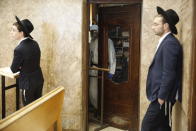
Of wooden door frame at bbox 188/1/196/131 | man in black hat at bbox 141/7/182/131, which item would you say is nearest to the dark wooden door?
man in black hat at bbox 141/7/182/131

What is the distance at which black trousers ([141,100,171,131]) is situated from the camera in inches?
96.0

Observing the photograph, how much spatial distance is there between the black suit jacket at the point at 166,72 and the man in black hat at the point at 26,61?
1397 millimetres

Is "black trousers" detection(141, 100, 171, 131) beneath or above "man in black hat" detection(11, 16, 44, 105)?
beneath

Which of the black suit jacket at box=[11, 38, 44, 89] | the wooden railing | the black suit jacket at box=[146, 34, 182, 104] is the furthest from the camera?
the black suit jacket at box=[11, 38, 44, 89]

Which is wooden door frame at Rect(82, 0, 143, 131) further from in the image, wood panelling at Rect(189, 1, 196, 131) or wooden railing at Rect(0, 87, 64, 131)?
wooden railing at Rect(0, 87, 64, 131)

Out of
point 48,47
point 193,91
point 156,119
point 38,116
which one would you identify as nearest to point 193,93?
point 193,91

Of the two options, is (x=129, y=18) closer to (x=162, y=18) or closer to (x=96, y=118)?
(x=162, y=18)

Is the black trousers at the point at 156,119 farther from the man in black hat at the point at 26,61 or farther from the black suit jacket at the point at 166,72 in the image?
the man in black hat at the point at 26,61

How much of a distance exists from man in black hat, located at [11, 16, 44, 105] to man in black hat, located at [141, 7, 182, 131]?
54.9 inches

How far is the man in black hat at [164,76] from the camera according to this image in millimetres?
2293

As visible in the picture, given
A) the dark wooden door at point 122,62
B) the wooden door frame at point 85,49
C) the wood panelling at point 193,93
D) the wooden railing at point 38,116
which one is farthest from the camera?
the dark wooden door at point 122,62

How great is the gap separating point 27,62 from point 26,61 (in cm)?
2

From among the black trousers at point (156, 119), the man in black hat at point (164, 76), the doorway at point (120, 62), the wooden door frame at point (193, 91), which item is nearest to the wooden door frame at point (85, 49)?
the doorway at point (120, 62)

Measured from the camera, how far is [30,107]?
52.6 inches
